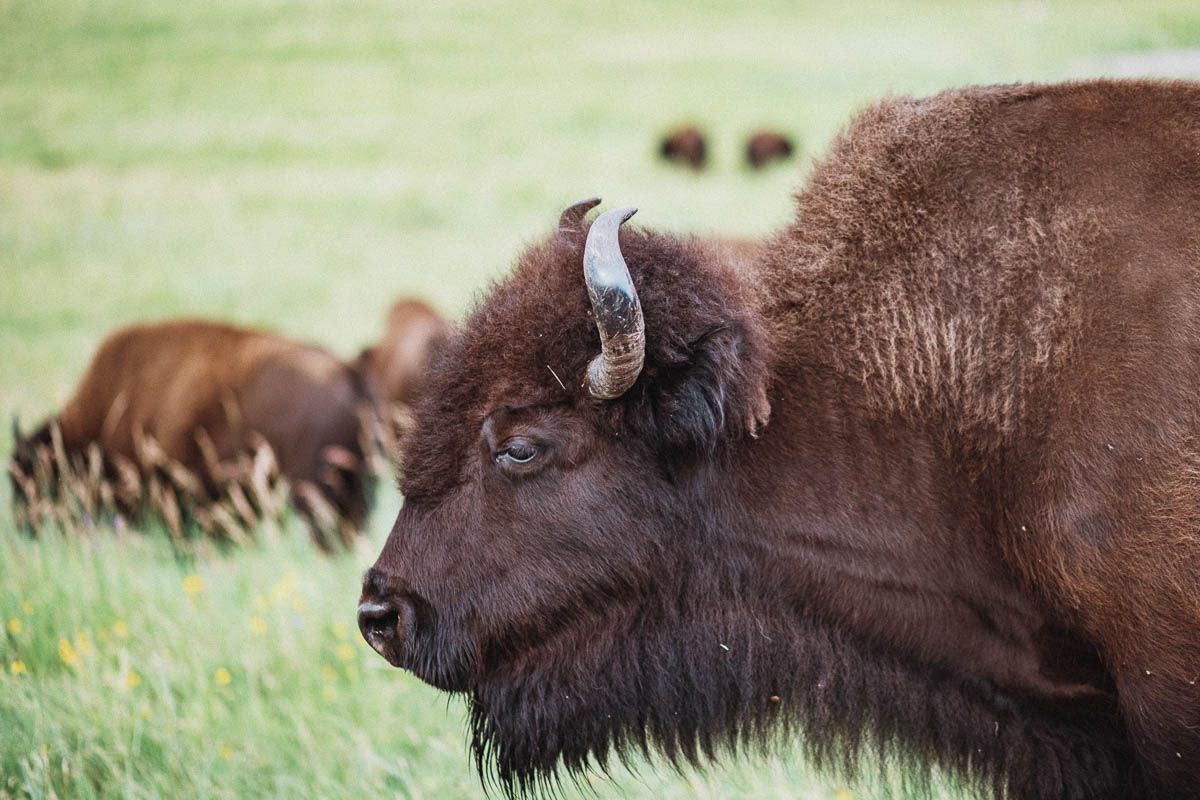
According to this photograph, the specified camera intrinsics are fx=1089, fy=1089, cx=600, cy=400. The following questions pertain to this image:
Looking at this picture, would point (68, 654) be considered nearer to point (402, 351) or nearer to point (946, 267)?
point (946, 267)

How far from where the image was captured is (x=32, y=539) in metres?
5.46

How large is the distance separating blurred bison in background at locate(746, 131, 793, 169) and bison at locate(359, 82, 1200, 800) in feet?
55.5

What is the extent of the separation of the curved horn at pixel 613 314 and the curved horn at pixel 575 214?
16.2 inches

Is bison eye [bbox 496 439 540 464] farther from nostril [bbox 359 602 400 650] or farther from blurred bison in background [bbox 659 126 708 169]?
blurred bison in background [bbox 659 126 708 169]

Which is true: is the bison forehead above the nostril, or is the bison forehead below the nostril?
above

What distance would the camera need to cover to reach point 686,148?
19250 millimetres

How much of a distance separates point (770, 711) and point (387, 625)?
981mm

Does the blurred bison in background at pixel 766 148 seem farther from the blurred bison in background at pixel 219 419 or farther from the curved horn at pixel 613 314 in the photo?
the curved horn at pixel 613 314

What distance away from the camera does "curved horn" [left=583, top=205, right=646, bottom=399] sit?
2332 millimetres

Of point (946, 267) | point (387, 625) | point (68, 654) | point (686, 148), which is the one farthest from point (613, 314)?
point (686, 148)

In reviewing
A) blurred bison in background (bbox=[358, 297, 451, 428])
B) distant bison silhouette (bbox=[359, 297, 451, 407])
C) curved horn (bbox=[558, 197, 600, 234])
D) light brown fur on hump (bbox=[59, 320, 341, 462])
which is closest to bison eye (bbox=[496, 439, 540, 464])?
curved horn (bbox=[558, 197, 600, 234])

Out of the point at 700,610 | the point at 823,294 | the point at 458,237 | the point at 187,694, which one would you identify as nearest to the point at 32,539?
the point at 187,694

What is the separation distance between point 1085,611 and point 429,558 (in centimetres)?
148

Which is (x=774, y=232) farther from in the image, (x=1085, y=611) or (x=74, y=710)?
(x=74, y=710)
